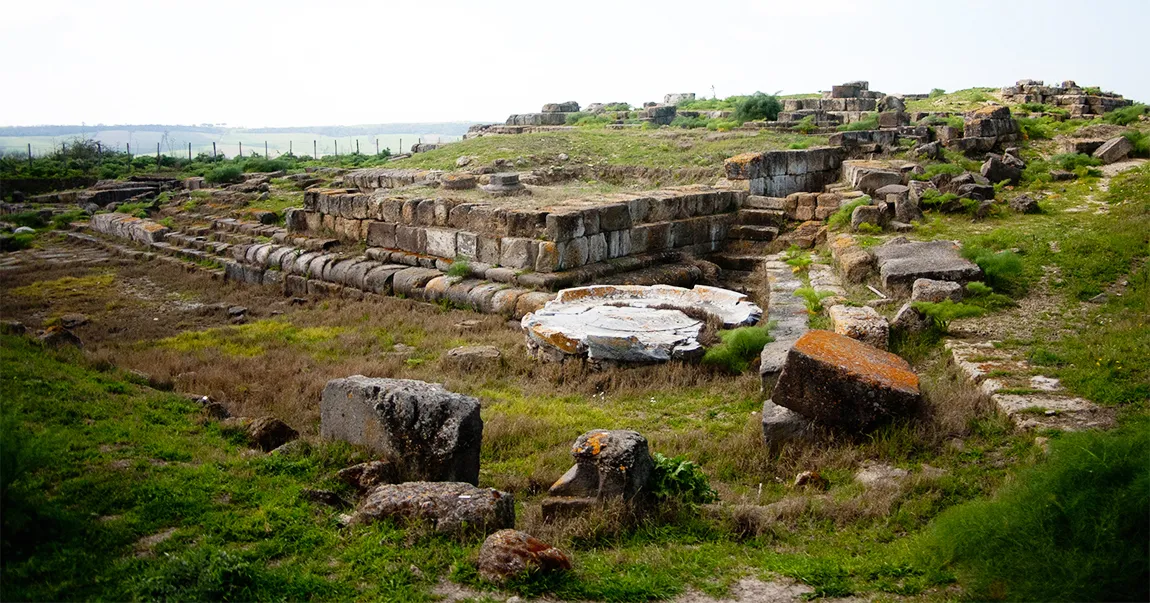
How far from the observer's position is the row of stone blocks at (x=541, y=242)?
13141 millimetres

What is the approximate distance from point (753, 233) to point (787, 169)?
2483 millimetres

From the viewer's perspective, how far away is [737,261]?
1480cm

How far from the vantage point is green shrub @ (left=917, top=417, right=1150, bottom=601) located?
3.76 metres

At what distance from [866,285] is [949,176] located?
5.73m

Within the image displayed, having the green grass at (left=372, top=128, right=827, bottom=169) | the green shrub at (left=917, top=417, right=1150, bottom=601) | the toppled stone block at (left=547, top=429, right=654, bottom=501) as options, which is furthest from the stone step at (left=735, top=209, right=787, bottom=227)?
the green shrub at (left=917, top=417, right=1150, bottom=601)

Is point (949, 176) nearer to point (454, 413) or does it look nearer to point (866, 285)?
point (866, 285)

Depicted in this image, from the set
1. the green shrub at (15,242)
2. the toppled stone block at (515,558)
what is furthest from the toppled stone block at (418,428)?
the green shrub at (15,242)

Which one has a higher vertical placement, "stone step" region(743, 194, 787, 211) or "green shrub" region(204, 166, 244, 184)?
"green shrub" region(204, 166, 244, 184)

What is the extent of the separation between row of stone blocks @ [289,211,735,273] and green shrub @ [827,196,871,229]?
1.86m

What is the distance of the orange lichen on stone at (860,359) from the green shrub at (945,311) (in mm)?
1371

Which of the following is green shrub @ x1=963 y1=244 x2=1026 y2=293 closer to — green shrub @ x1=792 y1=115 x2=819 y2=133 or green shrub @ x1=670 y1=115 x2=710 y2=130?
green shrub @ x1=792 y1=115 x2=819 y2=133

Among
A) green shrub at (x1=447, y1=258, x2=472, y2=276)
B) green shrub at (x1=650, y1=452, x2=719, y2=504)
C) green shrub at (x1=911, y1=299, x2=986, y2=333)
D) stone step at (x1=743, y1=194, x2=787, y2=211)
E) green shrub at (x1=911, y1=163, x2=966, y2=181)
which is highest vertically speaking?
green shrub at (x1=911, y1=163, x2=966, y2=181)

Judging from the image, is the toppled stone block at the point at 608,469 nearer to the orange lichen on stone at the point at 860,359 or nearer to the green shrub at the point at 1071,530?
the orange lichen on stone at the point at 860,359

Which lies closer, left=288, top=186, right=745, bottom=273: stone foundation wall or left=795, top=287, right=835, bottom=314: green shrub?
left=795, top=287, right=835, bottom=314: green shrub
